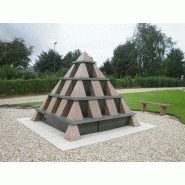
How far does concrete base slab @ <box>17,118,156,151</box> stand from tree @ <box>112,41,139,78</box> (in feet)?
115

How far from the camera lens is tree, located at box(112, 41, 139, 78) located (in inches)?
1574

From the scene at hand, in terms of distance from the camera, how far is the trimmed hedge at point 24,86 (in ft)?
50.0

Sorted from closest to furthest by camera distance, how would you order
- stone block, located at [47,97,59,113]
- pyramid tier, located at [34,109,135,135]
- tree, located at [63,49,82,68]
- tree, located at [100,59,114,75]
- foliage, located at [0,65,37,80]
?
pyramid tier, located at [34,109,135,135]
stone block, located at [47,97,59,113]
foliage, located at [0,65,37,80]
tree, located at [63,49,82,68]
tree, located at [100,59,114,75]

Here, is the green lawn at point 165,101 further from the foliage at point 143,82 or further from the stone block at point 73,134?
the foliage at point 143,82

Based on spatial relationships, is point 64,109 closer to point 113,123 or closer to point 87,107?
point 87,107

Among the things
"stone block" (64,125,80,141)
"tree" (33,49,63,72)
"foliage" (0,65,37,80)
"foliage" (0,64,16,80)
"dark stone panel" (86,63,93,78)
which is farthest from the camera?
"tree" (33,49,63,72)

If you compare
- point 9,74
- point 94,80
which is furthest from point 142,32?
→ point 94,80

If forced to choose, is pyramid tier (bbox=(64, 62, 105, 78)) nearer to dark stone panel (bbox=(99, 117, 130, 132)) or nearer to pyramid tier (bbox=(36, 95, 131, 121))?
pyramid tier (bbox=(36, 95, 131, 121))

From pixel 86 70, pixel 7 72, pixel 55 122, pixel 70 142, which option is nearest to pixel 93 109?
pixel 70 142

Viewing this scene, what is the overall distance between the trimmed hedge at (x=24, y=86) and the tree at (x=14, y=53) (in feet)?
58.6

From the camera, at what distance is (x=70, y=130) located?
455 centimetres

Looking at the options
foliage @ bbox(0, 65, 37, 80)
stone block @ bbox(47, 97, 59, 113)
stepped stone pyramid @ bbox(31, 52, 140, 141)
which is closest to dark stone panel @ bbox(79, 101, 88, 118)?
stepped stone pyramid @ bbox(31, 52, 140, 141)

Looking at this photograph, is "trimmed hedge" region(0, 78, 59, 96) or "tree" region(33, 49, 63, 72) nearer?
"trimmed hedge" region(0, 78, 59, 96)

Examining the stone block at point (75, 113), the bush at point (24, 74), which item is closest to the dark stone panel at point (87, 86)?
the stone block at point (75, 113)
